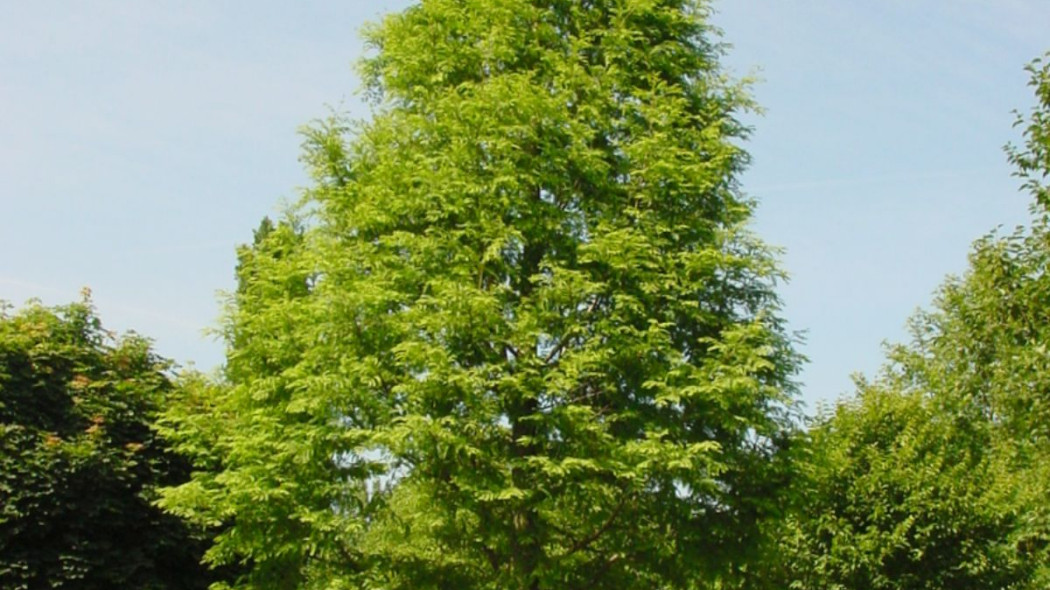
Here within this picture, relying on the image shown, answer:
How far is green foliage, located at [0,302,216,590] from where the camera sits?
1535 centimetres

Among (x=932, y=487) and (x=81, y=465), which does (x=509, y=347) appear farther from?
(x=932, y=487)

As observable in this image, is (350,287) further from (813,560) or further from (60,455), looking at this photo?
(813,560)

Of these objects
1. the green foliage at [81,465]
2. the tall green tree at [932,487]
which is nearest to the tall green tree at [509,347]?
the green foliage at [81,465]

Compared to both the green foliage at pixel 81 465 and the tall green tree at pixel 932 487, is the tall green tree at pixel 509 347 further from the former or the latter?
the tall green tree at pixel 932 487

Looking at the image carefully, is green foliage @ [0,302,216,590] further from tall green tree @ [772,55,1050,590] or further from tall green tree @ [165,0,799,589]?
tall green tree @ [772,55,1050,590]

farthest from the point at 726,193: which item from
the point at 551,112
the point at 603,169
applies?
the point at 551,112

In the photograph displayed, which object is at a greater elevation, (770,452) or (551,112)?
(551,112)

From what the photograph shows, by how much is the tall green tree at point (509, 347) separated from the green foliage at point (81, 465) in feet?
3.85

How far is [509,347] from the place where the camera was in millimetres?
15578

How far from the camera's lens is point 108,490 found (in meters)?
16.3

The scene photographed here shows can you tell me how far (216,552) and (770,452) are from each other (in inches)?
368

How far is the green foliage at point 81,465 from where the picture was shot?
15352 mm

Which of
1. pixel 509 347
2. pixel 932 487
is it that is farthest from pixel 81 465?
pixel 932 487

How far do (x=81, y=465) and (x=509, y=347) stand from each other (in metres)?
7.23
